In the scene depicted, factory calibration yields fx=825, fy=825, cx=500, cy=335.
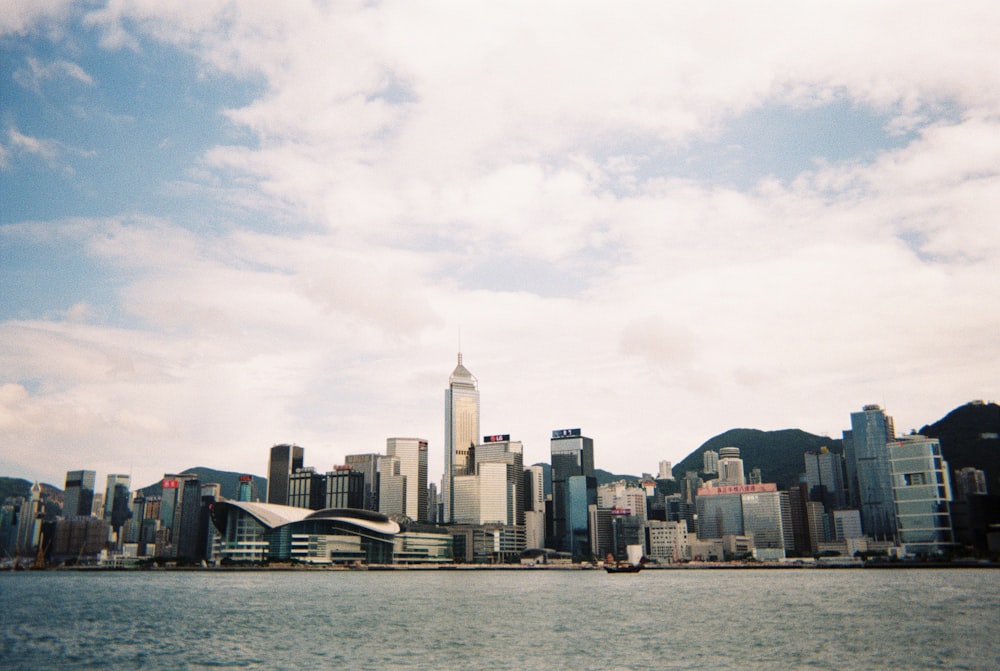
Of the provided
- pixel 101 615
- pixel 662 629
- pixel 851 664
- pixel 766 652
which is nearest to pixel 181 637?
pixel 101 615

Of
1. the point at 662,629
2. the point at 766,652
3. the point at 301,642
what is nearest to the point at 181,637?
the point at 301,642

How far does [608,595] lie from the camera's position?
13438 cm

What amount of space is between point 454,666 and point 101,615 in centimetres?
5970

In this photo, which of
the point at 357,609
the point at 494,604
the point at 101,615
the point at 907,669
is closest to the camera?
the point at 907,669

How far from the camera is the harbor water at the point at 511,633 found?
5906 centimetres

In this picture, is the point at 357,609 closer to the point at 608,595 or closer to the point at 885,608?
the point at 608,595

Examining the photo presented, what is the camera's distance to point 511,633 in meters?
76.1

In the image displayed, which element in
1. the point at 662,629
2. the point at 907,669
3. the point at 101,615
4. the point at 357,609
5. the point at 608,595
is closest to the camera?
the point at 907,669

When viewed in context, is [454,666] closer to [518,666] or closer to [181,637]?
[518,666]

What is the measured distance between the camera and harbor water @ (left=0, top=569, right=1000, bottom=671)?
59.1 metres

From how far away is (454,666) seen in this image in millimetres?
56844

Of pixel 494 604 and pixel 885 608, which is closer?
pixel 885 608

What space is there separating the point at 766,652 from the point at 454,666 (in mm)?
24041

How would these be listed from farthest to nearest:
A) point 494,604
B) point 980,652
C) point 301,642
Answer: point 494,604 → point 301,642 → point 980,652
